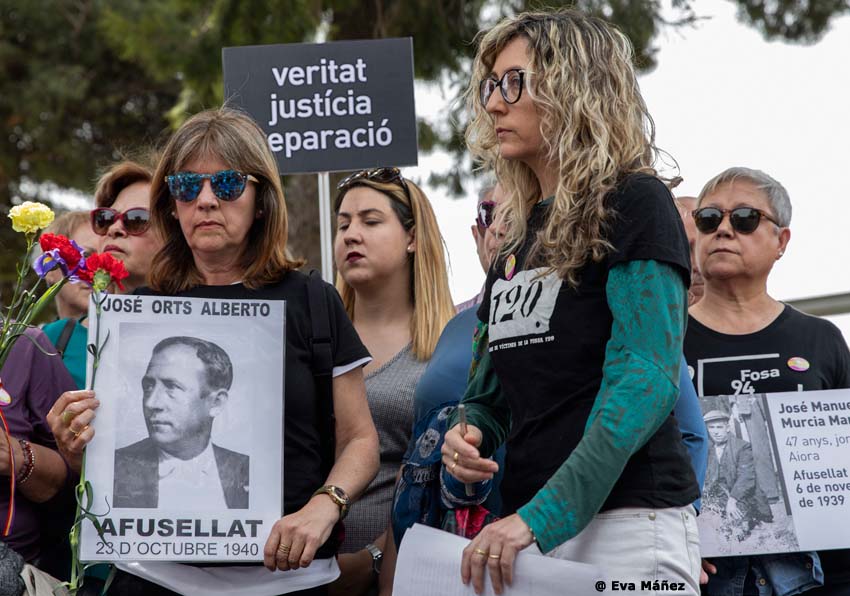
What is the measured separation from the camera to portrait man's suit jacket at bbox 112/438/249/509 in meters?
2.91

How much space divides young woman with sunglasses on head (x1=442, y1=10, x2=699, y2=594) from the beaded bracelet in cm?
120

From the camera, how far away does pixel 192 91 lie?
32.0 ft

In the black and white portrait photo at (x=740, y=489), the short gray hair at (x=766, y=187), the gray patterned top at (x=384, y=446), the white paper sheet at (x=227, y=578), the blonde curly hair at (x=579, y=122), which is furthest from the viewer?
the short gray hair at (x=766, y=187)

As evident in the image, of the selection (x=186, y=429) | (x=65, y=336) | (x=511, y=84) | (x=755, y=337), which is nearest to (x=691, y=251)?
(x=755, y=337)

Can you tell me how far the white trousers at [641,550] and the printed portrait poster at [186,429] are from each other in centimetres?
89

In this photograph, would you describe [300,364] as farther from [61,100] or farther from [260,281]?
[61,100]

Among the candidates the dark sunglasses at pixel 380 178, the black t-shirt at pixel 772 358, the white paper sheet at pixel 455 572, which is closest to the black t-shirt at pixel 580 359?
the white paper sheet at pixel 455 572

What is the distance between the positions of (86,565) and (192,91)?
7.28m

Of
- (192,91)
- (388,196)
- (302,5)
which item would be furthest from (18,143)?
(388,196)

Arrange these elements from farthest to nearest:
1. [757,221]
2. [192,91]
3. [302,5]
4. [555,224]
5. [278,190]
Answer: [192,91], [302,5], [757,221], [278,190], [555,224]

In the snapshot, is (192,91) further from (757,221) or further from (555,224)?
(555,224)

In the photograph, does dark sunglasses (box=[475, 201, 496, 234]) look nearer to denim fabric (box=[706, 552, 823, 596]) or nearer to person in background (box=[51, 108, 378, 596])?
person in background (box=[51, 108, 378, 596])

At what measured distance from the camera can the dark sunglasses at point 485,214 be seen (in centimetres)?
431

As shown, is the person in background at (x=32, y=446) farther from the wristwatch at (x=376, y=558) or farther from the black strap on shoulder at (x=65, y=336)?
the wristwatch at (x=376, y=558)
